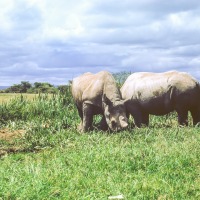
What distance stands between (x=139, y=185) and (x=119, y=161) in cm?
154

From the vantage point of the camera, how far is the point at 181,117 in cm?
1405

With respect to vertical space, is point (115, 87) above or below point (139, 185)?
above

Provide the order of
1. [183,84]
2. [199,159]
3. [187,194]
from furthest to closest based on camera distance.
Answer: [183,84]
[199,159]
[187,194]

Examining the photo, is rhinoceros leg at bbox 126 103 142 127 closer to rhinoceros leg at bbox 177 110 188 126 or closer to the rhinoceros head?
rhinoceros leg at bbox 177 110 188 126

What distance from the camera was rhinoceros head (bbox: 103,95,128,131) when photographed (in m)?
12.6

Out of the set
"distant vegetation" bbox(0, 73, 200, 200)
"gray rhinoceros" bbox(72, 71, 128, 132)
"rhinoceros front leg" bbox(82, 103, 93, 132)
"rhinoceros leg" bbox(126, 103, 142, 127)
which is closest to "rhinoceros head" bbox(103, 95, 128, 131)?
"gray rhinoceros" bbox(72, 71, 128, 132)

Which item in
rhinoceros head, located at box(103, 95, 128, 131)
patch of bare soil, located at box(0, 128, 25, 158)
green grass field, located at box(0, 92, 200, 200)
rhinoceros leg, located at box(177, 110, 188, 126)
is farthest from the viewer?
rhinoceros leg, located at box(177, 110, 188, 126)

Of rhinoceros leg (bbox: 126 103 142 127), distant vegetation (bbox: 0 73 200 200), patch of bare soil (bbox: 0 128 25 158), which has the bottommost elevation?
patch of bare soil (bbox: 0 128 25 158)

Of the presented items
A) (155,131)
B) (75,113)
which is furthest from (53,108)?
(155,131)

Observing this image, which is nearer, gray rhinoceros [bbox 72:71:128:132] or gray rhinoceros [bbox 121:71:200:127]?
gray rhinoceros [bbox 72:71:128:132]

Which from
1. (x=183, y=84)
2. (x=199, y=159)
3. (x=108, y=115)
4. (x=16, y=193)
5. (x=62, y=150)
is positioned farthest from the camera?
(x=183, y=84)

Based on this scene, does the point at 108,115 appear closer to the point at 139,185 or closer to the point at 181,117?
the point at 181,117

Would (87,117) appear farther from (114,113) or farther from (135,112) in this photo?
(135,112)

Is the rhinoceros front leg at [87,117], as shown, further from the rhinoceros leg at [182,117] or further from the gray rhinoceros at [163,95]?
the rhinoceros leg at [182,117]
